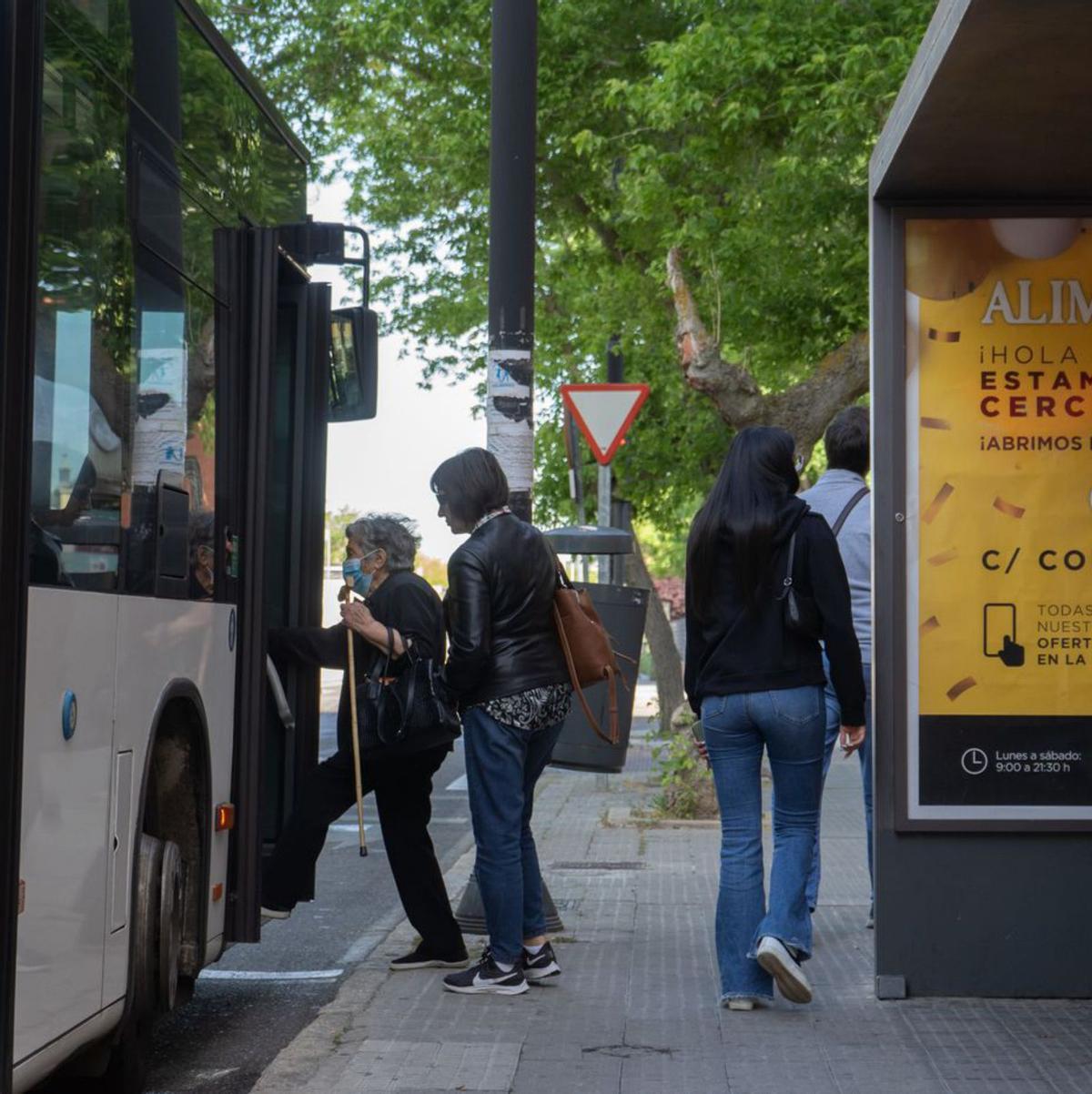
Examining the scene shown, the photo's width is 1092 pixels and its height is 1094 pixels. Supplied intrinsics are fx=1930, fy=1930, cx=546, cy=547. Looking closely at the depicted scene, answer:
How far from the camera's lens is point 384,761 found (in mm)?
6945

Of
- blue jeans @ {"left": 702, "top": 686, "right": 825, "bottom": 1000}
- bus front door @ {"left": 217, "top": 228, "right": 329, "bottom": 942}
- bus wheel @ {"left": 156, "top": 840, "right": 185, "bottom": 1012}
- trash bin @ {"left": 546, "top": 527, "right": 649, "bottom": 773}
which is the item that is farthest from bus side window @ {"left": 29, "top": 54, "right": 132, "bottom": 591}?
trash bin @ {"left": 546, "top": 527, "right": 649, "bottom": 773}

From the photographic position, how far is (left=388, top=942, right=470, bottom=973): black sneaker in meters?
7.16

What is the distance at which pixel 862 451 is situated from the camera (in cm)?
773

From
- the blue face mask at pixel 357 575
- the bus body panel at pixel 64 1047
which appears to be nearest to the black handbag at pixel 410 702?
the blue face mask at pixel 357 575

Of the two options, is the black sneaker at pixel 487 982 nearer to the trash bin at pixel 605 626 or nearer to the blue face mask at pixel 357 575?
the blue face mask at pixel 357 575

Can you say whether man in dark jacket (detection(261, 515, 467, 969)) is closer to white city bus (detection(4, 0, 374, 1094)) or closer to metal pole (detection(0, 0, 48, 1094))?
white city bus (detection(4, 0, 374, 1094))

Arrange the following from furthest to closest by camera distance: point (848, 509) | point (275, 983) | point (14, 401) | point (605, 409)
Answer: point (605, 409) → point (848, 509) → point (275, 983) → point (14, 401)

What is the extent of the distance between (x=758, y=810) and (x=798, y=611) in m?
0.70

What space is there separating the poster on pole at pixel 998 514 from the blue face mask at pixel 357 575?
1.98 m

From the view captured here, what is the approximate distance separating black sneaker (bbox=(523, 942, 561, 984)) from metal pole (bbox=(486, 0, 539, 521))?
2024 millimetres

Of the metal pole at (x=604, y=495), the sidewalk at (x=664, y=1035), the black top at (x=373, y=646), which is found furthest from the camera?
the metal pole at (x=604, y=495)

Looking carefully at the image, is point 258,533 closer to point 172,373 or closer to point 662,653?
point 172,373

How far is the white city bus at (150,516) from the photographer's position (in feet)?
13.3

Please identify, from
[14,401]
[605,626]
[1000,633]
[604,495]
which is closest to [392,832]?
[1000,633]
